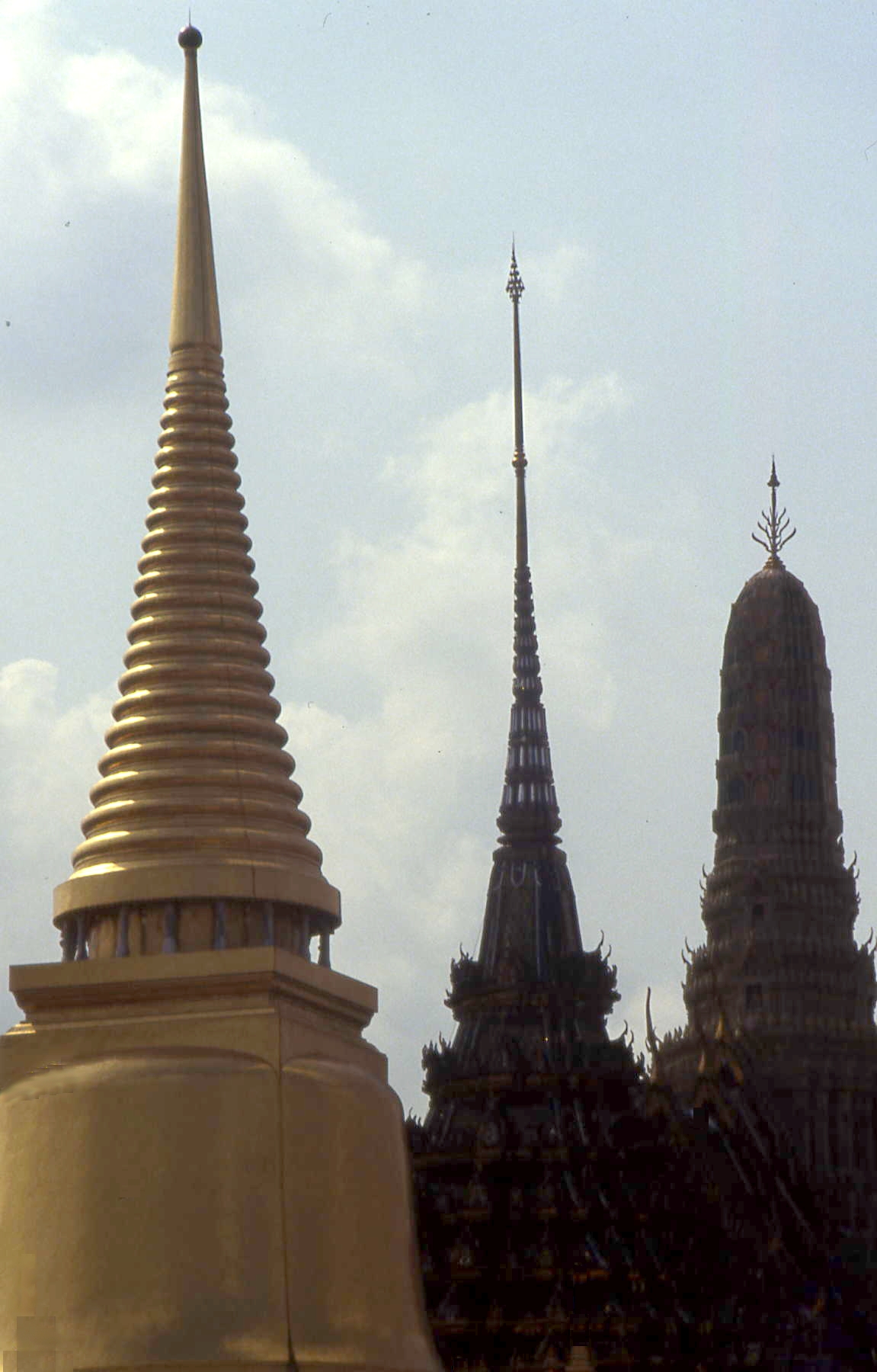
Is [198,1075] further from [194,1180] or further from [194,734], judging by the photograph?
[194,734]

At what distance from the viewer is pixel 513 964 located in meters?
52.3

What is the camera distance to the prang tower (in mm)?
61438

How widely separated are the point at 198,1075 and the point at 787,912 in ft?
110

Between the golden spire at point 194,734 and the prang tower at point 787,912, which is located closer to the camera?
the golden spire at point 194,734

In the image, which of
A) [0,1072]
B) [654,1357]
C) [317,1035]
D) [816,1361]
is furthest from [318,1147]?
[816,1361]

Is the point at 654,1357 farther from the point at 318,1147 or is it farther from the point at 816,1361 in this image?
the point at 318,1147

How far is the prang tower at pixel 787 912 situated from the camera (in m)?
61.4

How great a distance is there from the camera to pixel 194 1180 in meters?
31.3

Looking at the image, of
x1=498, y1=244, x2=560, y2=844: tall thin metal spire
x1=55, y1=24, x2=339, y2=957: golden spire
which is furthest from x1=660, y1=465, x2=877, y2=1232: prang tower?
x1=55, y1=24, x2=339, y2=957: golden spire

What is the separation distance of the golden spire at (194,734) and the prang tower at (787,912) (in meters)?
26.7

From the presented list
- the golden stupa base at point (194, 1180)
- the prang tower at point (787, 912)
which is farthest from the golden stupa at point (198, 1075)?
the prang tower at point (787, 912)

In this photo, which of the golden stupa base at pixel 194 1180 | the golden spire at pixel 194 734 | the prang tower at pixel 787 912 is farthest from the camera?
the prang tower at pixel 787 912

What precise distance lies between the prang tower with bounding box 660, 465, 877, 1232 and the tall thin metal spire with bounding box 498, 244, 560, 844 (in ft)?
16.5

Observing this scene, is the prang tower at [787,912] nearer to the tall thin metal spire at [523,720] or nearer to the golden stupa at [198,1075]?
the tall thin metal spire at [523,720]
